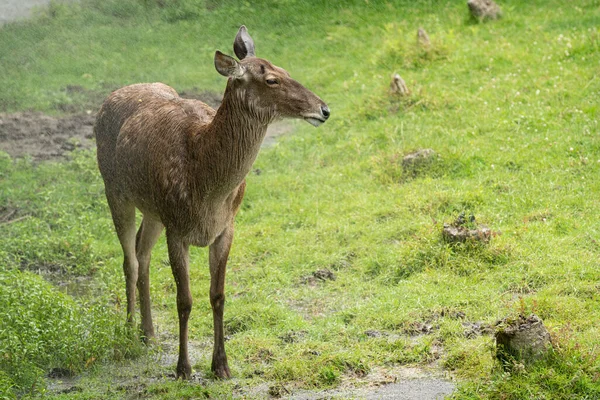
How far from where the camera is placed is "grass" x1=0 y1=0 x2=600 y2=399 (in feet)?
22.3

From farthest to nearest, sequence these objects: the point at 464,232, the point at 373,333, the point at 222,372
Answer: the point at 464,232 → the point at 373,333 → the point at 222,372

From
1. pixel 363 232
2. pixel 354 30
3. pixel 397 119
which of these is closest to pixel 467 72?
pixel 397 119

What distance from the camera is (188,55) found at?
52.1ft

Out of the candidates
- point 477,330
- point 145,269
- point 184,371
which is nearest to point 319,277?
point 145,269

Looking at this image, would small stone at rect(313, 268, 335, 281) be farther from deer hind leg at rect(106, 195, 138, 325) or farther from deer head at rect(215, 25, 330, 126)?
deer head at rect(215, 25, 330, 126)

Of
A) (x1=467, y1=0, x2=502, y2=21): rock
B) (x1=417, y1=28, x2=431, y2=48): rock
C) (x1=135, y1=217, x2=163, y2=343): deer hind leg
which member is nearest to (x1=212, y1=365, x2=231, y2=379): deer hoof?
(x1=135, y1=217, x2=163, y2=343): deer hind leg

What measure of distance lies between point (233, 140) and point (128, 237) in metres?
1.69

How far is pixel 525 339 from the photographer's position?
5.89m

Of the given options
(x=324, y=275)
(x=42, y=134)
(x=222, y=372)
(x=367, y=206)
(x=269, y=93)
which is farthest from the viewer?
(x=42, y=134)

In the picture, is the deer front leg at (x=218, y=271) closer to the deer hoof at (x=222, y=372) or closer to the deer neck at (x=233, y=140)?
the deer hoof at (x=222, y=372)

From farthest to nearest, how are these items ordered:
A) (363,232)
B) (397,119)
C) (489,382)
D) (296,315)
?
(397,119)
(363,232)
(296,315)
(489,382)

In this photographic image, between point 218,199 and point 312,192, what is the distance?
159 inches

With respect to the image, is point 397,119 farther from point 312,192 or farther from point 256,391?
point 256,391

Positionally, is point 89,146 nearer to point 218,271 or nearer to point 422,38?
point 422,38
